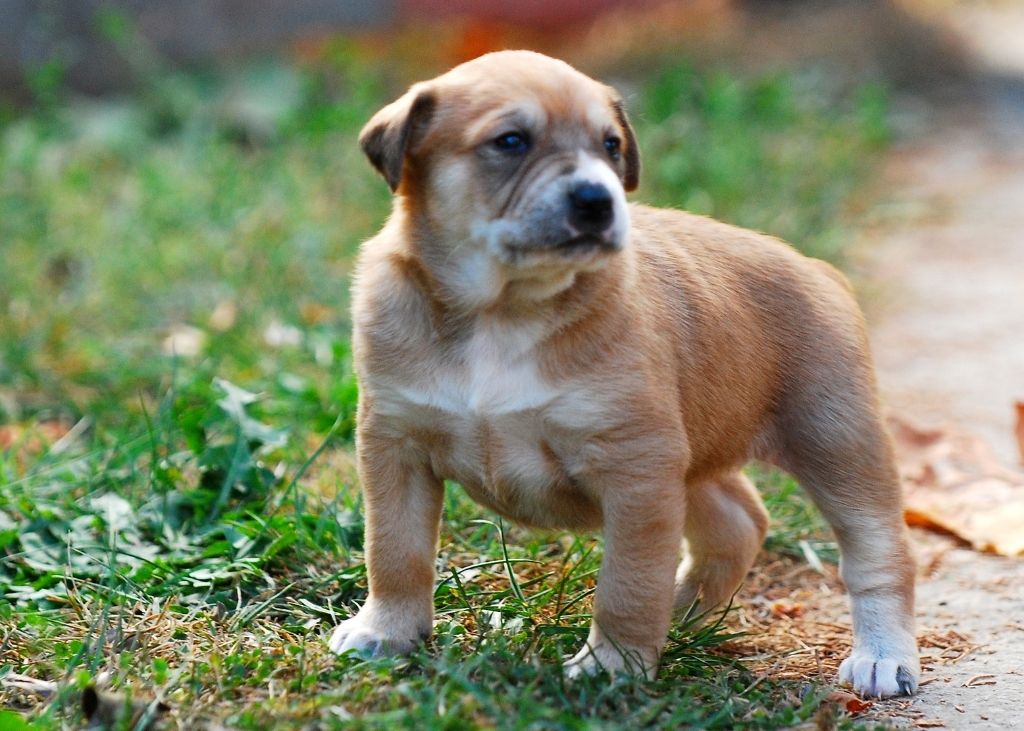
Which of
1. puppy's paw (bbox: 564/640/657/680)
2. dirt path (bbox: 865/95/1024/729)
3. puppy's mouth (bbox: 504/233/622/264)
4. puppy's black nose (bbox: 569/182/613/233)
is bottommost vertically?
dirt path (bbox: 865/95/1024/729)

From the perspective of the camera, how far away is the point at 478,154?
3.67m

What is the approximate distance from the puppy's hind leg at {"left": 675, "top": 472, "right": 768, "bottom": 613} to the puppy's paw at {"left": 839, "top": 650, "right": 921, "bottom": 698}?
524 mm

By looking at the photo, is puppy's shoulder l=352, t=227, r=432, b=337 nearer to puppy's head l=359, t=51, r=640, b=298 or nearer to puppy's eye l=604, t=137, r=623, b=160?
puppy's head l=359, t=51, r=640, b=298

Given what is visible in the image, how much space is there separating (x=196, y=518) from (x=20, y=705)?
44.9 inches

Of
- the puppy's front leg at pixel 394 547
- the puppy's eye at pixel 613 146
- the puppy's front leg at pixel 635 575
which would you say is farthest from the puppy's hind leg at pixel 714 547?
the puppy's eye at pixel 613 146

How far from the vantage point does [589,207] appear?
3500mm

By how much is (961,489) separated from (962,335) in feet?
6.90

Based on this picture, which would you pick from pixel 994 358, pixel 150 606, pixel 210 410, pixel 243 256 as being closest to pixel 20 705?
pixel 150 606

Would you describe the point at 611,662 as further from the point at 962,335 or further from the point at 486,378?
the point at 962,335

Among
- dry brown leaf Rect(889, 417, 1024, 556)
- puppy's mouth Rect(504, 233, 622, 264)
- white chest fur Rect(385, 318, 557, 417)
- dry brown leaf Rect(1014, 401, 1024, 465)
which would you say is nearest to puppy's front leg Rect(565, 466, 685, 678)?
white chest fur Rect(385, 318, 557, 417)

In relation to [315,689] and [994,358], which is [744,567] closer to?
[315,689]

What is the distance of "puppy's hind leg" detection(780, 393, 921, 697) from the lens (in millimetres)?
4090

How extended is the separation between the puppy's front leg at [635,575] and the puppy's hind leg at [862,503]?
656 mm

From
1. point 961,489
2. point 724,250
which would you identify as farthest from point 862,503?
point 961,489
